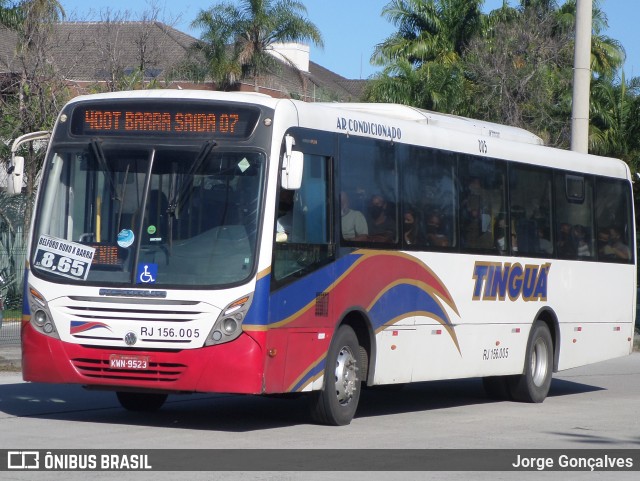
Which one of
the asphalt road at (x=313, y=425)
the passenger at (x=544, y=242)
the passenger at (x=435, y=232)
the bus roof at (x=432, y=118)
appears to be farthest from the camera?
the passenger at (x=544, y=242)

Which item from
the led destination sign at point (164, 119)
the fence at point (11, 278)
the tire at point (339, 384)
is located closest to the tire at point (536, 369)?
the tire at point (339, 384)

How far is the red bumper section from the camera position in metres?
11.2

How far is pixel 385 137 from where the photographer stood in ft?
44.4

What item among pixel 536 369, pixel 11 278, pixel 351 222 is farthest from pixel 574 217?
pixel 11 278

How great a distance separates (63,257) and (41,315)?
574 mm

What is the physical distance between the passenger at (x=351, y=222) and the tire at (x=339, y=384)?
932 mm

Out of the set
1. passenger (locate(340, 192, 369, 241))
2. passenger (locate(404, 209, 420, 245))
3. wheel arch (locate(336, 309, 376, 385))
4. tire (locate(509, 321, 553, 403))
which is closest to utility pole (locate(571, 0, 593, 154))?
tire (locate(509, 321, 553, 403))

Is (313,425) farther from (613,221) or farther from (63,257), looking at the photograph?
(613,221)

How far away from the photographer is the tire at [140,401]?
13.5 m

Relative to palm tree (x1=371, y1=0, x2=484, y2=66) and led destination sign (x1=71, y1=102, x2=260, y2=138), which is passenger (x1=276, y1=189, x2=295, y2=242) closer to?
led destination sign (x1=71, y1=102, x2=260, y2=138)

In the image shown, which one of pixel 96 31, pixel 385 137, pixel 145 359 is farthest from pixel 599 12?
pixel 145 359

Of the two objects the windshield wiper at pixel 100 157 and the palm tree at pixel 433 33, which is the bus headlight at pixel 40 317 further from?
the palm tree at pixel 433 33

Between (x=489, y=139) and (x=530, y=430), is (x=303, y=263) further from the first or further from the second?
(x=489, y=139)

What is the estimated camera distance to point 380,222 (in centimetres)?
1335
